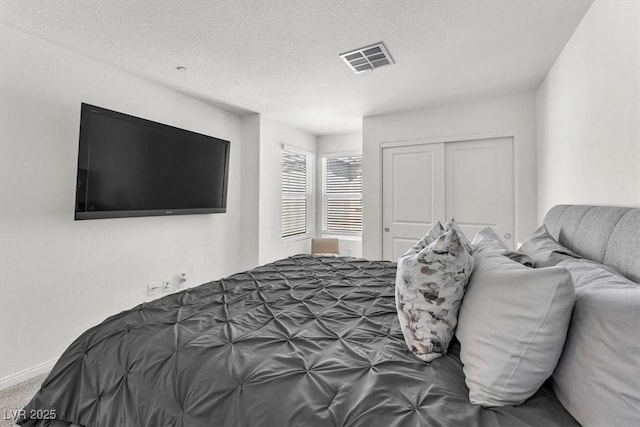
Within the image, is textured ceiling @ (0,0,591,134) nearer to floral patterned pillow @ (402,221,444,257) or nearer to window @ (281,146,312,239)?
floral patterned pillow @ (402,221,444,257)

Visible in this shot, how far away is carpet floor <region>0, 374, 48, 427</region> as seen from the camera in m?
1.84

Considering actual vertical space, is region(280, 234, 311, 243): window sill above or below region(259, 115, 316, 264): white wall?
below

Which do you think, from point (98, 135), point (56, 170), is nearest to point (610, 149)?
point (98, 135)

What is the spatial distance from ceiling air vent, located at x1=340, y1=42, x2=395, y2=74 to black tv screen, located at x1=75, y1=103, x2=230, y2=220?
1.81m

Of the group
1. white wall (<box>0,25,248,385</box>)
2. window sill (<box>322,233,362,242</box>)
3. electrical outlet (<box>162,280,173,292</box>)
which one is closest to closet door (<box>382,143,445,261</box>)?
window sill (<box>322,233,362,242</box>)

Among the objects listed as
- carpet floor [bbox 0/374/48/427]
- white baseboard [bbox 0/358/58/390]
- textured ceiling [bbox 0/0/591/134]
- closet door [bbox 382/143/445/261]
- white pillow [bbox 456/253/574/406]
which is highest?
textured ceiling [bbox 0/0/591/134]

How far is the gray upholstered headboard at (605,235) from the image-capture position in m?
1.08

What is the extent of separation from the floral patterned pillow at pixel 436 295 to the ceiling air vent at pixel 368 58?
6.33ft

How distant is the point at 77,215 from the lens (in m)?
2.38

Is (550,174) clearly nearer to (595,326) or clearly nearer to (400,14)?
(400,14)

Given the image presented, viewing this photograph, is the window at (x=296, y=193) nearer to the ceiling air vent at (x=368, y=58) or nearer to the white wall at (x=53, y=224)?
the white wall at (x=53, y=224)

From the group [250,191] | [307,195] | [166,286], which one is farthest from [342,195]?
[166,286]

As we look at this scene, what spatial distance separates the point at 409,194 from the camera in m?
4.05

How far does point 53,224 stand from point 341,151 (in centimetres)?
396
